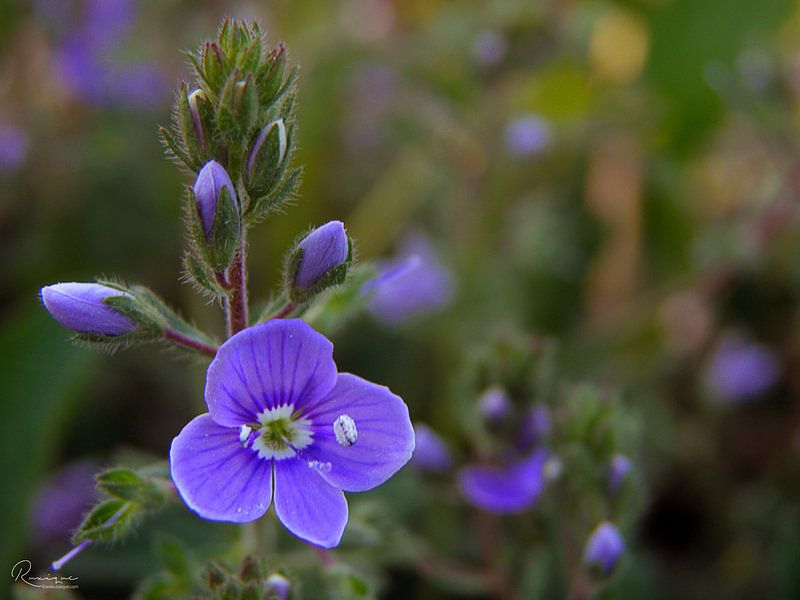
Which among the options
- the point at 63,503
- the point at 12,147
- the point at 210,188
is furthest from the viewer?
the point at 12,147

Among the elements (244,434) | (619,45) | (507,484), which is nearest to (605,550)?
(507,484)

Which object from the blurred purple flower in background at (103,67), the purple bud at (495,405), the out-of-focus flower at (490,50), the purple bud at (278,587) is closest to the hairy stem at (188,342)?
the purple bud at (278,587)

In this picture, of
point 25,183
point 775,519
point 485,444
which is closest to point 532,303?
point 775,519

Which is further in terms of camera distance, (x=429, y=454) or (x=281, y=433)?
(x=429, y=454)

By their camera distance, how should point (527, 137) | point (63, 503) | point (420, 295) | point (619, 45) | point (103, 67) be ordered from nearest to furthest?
point (63, 503) → point (527, 137) → point (420, 295) → point (103, 67) → point (619, 45)

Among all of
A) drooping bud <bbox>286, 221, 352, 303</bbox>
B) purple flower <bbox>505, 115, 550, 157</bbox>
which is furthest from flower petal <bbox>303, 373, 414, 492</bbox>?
purple flower <bbox>505, 115, 550, 157</bbox>

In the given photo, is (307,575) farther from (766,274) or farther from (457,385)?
(766,274)

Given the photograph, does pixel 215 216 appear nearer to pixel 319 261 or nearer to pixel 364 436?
pixel 319 261
